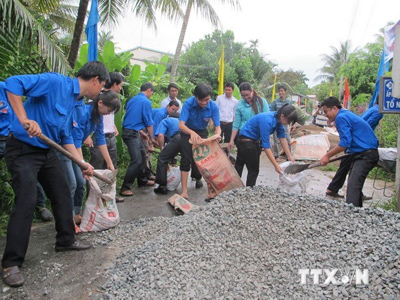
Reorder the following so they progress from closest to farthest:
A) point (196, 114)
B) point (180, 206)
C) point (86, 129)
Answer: point (86, 129)
point (180, 206)
point (196, 114)

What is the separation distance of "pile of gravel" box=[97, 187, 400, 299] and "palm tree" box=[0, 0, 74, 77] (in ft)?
9.14

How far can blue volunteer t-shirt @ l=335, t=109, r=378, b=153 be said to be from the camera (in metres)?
4.55

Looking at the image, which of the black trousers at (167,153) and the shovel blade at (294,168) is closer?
the shovel blade at (294,168)

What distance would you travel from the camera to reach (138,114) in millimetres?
5441

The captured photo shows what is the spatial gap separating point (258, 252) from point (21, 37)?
176 inches

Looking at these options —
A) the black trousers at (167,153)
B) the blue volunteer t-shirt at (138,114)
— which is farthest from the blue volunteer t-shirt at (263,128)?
the blue volunteer t-shirt at (138,114)

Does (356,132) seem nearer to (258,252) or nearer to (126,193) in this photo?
(258,252)

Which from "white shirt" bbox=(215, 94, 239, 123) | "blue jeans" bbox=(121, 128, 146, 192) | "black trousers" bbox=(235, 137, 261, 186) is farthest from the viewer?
"white shirt" bbox=(215, 94, 239, 123)

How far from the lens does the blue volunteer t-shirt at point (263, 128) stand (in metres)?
4.66
